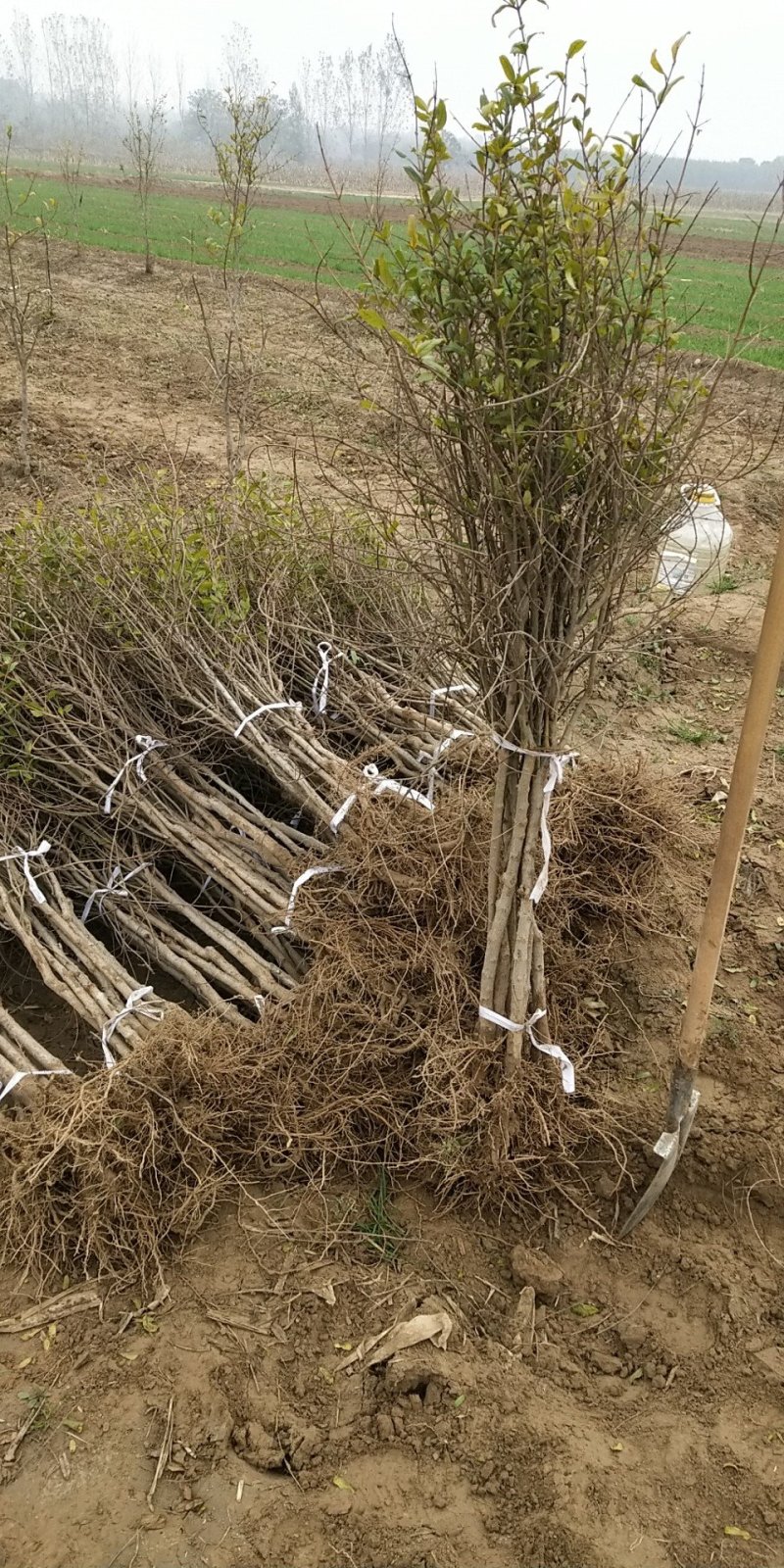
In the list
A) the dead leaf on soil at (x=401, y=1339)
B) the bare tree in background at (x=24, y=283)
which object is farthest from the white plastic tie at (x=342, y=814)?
the bare tree in background at (x=24, y=283)

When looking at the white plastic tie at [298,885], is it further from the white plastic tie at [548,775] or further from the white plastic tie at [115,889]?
the white plastic tie at [548,775]

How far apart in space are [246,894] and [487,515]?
64.4 inches

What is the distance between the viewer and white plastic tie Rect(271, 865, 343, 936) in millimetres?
3145

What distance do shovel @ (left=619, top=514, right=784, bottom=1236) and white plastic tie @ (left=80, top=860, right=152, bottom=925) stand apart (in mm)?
1928

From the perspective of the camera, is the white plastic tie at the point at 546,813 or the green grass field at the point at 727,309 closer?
the white plastic tie at the point at 546,813

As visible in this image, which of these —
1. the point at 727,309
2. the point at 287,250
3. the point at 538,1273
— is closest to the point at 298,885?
the point at 538,1273

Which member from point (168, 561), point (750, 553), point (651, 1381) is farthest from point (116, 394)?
point (651, 1381)

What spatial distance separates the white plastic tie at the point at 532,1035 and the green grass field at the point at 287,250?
1208cm

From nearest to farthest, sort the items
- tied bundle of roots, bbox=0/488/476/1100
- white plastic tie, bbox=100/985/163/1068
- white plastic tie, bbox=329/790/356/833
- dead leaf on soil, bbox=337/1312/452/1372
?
dead leaf on soil, bbox=337/1312/452/1372 < white plastic tie, bbox=100/985/163/1068 < white plastic tie, bbox=329/790/356/833 < tied bundle of roots, bbox=0/488/476/1100

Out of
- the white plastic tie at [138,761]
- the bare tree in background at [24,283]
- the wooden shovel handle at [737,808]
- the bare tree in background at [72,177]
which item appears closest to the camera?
the wooden shovel handle at [737,808]

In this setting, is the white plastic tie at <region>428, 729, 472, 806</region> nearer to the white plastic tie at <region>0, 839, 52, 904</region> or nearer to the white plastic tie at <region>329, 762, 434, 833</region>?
the white plastic tie at <region>329, 762, 434, 833</region>

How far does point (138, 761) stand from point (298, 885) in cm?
91

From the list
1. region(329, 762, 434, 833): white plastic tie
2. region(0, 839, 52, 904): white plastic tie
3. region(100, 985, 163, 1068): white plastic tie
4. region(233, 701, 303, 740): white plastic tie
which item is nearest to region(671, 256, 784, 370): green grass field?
region(233, 701, 303, 740): white plastic tie

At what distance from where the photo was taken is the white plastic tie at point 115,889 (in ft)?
11.5
